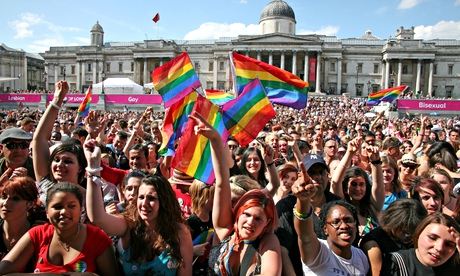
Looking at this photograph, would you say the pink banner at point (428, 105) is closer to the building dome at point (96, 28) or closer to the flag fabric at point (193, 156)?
the flag fabric at point (193, 156)

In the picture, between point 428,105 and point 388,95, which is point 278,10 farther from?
point 388,95

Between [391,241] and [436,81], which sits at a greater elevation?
[436,81]

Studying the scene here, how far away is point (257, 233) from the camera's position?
9.76 feet

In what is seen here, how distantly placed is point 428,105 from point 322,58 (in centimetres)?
3811

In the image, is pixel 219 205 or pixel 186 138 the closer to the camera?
pixel 219 205

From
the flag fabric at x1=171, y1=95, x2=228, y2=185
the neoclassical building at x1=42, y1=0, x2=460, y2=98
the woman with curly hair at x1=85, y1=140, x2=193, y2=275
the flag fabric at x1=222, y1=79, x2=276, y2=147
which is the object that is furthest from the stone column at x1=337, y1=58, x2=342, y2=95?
the woman with curly hair at x1=85, y1=140, x2=193, y2=275

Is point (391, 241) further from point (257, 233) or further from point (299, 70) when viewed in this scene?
point (299, 70)

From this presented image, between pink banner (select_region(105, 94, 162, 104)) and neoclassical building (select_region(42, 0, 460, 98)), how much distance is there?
3030 centimetres

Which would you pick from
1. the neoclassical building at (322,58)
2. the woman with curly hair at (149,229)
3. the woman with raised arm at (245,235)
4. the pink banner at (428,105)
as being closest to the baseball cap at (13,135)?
the woman with curly hair at (149,229)

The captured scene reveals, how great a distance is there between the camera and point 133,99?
36.1 m

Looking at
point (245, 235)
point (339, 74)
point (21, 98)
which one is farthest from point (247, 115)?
point (339, 74)

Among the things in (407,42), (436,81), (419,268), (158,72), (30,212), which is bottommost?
(419,268)

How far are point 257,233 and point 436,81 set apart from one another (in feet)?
253

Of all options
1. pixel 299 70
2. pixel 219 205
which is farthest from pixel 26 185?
pixel 299 70
